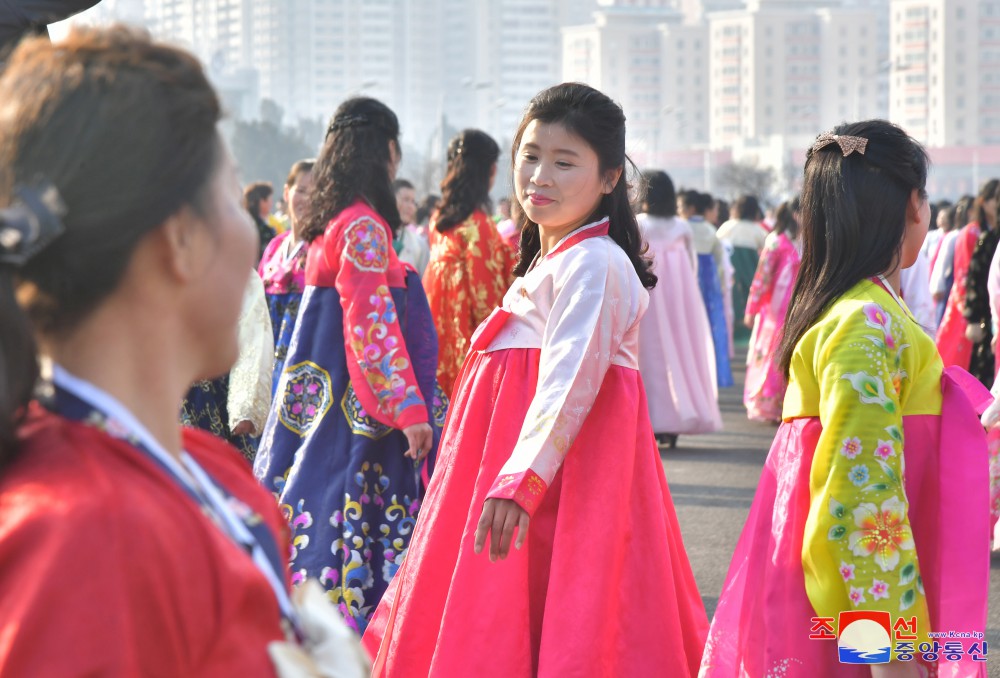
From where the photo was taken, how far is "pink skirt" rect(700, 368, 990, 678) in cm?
252

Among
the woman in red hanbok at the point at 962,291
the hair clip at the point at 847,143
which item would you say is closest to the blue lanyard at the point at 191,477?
the hair clip at the point at 847,143

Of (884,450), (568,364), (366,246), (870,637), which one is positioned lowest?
(870,637)

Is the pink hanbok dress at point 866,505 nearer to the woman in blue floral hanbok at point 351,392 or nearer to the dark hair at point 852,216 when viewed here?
the dark hair at point 852,216

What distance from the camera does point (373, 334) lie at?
3938 millimetres

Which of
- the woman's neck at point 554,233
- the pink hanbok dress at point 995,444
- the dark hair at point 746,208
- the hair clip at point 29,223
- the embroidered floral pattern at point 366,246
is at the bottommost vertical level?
the pink hanbok dress at point 995,444

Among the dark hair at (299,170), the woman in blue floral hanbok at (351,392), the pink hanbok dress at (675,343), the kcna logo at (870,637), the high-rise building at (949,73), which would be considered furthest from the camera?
the high-rise building at (949,73)

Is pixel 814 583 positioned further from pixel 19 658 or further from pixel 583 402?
pixel 19 658

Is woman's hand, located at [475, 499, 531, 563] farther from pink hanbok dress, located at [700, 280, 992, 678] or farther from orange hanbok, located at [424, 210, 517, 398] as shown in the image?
orange hanbok, located at [424, 210, 517, 398]

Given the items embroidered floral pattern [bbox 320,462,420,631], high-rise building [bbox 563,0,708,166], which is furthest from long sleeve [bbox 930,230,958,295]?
high-rise building [bbox 563,0,708,166]

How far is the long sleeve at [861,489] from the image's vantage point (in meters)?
2.45

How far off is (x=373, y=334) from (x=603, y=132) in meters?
1.09

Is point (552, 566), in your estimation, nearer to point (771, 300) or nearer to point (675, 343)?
point (675, 343)

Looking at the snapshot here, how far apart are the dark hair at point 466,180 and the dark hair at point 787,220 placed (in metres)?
4.12

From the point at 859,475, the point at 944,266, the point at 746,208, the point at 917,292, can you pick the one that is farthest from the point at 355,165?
the point at 746,208
